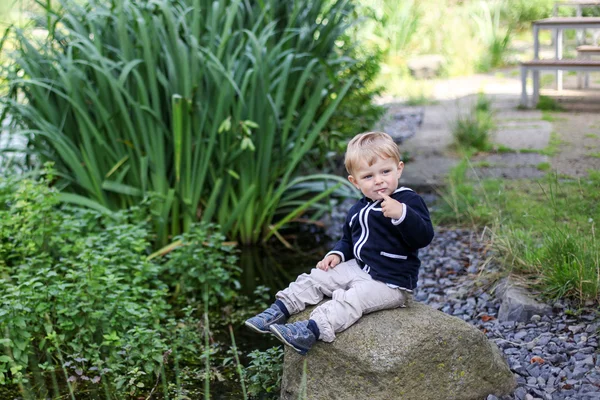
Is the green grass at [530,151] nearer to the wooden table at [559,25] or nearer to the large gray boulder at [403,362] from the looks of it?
the wooden table at [559,25]

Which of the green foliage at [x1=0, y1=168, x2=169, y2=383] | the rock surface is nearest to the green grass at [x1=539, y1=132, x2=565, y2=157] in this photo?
the rock surface

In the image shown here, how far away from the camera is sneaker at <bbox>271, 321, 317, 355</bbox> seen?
2807mm

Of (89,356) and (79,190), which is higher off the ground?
(79,190)

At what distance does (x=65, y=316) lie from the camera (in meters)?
3.62

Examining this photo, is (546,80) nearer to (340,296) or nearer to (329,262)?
(329,262)

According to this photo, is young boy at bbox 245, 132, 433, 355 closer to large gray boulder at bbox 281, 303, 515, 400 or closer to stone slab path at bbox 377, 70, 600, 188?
large gray boulder at bbox 281, 303, 515, 400

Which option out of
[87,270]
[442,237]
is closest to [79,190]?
[87,270]

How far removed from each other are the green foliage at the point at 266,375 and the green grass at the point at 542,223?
1283mm

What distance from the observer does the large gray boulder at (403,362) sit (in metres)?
2.80

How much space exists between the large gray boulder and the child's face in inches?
17.8

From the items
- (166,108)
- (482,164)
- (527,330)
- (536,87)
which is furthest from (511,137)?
(527,330)

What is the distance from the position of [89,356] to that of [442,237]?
243cm

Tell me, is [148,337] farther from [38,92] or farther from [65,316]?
[38,92]

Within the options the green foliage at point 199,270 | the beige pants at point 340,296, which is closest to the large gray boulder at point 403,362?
the beige pants at point 340,296
